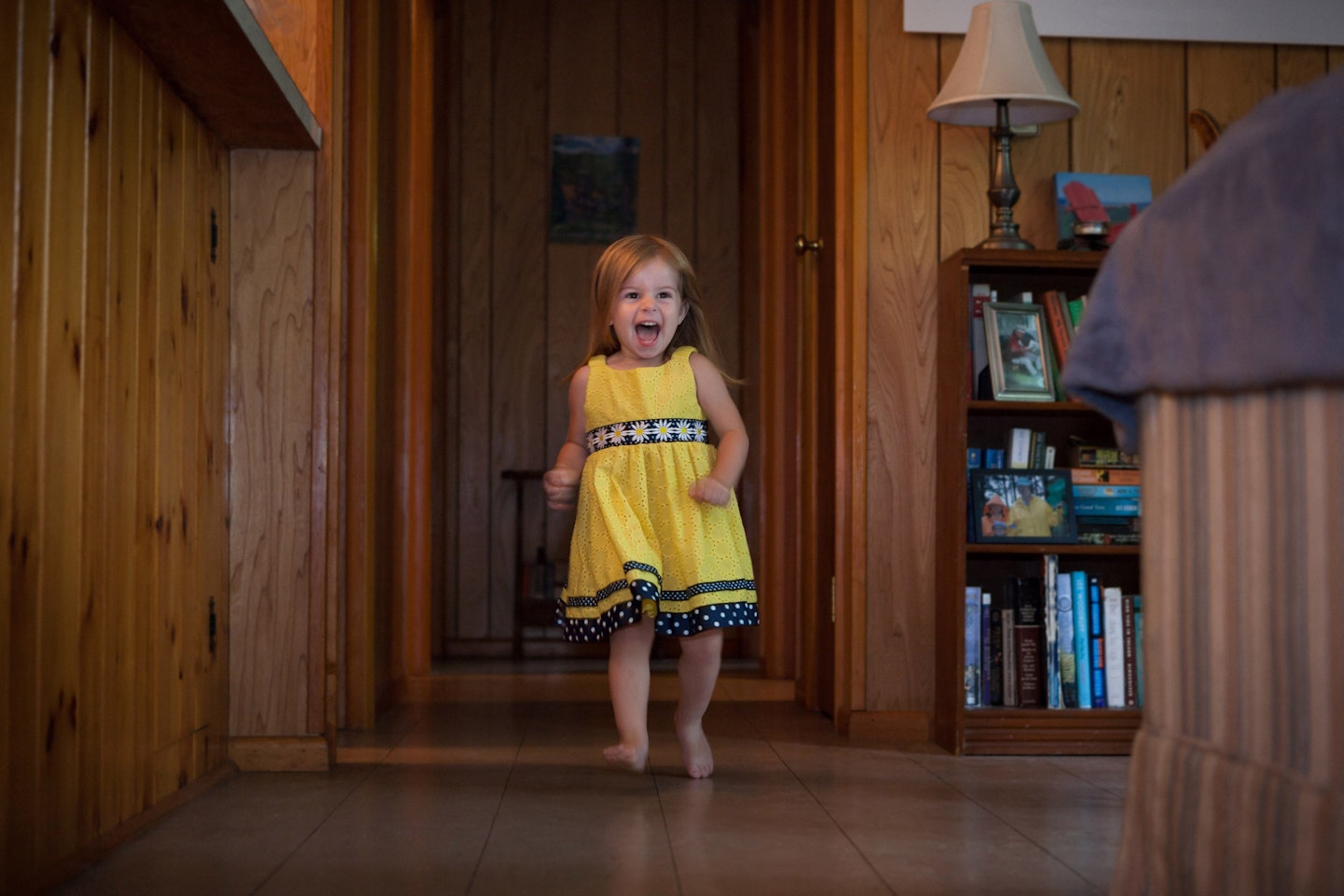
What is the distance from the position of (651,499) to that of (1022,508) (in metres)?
0.82

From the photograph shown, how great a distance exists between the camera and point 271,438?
2354 mm

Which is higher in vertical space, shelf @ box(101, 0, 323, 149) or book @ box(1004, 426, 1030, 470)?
shelf @ box(101, 0, 323, 149)

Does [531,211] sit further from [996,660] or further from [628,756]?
→ [628,756]

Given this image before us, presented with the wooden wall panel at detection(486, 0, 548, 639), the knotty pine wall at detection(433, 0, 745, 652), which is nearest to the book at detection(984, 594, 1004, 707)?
the knotty pine wall at detection(433, 0, 745, 652)

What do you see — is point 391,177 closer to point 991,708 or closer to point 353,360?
point 353,360

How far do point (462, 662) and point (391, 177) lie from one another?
1.68 meters

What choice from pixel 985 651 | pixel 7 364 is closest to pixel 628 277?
pixel 985 651

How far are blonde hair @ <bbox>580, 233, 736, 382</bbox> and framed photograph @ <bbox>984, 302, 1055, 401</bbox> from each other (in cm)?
60

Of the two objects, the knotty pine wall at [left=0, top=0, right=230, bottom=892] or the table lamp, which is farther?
the table lamp

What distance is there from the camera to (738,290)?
16.1 feet

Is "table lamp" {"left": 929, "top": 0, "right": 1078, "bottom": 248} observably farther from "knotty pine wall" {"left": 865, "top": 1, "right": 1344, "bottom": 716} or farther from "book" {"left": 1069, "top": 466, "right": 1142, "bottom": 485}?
"book" {"left": 1069, "top": 466, "right": 1142, "bottom": 485}

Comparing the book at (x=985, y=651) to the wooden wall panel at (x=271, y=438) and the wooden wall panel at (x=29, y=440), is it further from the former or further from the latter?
the wooden wall panel at (x=29, y=440)

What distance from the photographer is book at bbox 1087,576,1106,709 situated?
106 inches

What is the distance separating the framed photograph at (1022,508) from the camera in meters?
2.67
